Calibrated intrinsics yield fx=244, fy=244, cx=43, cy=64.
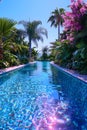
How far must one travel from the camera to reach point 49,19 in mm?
44156

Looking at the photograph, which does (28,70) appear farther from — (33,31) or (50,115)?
(33,31)

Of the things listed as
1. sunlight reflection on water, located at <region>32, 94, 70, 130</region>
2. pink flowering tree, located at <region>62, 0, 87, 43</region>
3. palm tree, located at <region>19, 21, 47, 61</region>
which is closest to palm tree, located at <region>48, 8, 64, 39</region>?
palm tree, located at <region>19, 21, 47, 61</region>

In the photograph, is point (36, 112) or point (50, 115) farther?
point (36, 112)

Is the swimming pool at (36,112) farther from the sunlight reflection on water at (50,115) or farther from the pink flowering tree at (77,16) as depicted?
the pink flowering tree at (77,16)

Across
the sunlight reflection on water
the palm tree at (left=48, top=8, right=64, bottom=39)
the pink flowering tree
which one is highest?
the palm tree at (left=48, top=8, right=64, bottom=39)

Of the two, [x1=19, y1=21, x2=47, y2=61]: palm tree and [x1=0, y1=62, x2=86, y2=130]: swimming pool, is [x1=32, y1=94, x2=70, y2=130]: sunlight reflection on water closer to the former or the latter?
[x1=0, y1=62, x2=86, y2=130]: swimming pool

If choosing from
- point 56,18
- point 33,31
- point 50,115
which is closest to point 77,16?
point 50,115

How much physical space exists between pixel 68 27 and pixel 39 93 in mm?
8053

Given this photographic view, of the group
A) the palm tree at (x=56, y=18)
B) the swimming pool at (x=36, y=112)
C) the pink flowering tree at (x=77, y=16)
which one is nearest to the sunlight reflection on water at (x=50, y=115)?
the swimming pool at (x=36, y=112)

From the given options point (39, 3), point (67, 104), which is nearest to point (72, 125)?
point (67, 104)

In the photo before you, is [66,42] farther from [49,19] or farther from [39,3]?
[49,19]

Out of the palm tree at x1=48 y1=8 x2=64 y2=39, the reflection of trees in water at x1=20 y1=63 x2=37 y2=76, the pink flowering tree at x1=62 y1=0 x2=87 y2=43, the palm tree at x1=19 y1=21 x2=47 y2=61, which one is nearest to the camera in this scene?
the pink flowering tree at x1=62 y1=0 x2=87 y2=43

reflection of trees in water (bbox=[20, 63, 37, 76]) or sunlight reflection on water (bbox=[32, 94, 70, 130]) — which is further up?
sunlight reflection on water (bbox=[32, 94, 70, 130])

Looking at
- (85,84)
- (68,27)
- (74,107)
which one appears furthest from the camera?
(68,27)
